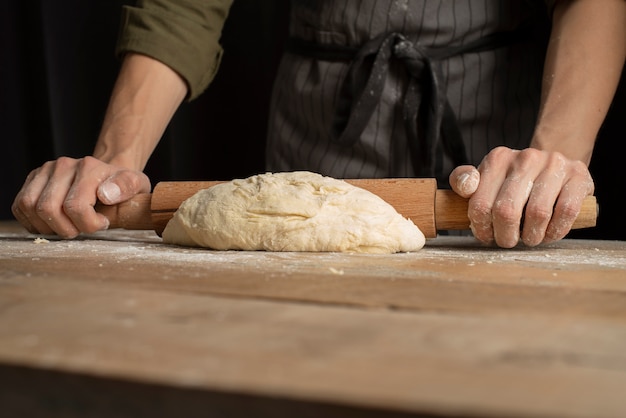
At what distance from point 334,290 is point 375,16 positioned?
1081 mm

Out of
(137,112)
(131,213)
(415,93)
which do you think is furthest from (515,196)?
(137,112)

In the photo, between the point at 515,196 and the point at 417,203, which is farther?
the point at 417,203

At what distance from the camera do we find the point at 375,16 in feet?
5.83

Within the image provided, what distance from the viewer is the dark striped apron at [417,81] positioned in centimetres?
176

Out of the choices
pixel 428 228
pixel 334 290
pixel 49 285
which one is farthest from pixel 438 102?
pixel 49 285

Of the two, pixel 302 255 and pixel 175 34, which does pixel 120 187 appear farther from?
pixel 175 34

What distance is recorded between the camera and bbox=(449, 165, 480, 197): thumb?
1299 mm

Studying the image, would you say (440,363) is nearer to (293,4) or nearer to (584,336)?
(584,336)

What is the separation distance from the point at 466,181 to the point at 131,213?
66cm

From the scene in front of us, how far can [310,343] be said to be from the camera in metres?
0.59

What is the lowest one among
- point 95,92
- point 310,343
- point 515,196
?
point 310,343

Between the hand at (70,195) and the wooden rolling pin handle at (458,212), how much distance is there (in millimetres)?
617

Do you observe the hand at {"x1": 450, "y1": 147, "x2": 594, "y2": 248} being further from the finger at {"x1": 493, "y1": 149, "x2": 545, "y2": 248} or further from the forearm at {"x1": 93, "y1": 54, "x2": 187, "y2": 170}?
the forearm at {"x1": 93, "y1": 54, "x2": 187, "y2": 170}

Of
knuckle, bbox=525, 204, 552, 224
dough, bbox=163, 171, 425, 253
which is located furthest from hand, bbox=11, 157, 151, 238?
knuckle, bbox=525, 204, 552, 224
